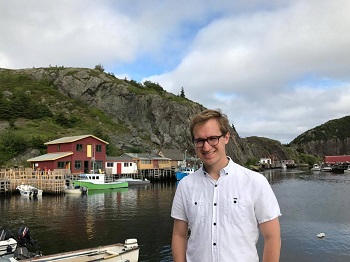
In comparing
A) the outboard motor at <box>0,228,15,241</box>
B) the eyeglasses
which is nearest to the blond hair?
the eyeglasses

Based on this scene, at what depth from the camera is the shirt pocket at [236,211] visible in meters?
3.22

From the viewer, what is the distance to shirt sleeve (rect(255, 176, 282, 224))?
10.4ft

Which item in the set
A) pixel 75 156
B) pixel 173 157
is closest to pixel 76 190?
pixel 75 156

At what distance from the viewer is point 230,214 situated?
3238mm

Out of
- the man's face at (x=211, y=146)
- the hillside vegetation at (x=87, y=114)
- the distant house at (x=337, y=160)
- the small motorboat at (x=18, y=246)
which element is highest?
the hillside vegetation at (x=87, y=114)

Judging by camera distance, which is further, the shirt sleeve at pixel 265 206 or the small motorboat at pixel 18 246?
the small motorboat at pixel 18 246

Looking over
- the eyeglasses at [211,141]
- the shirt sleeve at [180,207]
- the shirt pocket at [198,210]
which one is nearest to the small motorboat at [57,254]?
the shirt sleeve at [180,207]

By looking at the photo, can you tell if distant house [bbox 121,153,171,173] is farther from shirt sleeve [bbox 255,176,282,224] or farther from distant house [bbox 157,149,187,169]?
shirt sleeve [bbox 255,176,282,224]

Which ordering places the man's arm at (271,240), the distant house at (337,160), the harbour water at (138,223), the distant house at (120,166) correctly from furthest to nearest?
the distant house at (337,160) < the distant house at (120,166) < the harbour water at (138,223) < the man's arm at (271,240)

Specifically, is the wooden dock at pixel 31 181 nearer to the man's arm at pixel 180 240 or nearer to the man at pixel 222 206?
the man's arm at pixel 180 240

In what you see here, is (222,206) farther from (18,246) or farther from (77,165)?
(77,165)

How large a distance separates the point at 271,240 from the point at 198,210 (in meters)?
0.76

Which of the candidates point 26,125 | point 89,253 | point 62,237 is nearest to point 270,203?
point 89,253

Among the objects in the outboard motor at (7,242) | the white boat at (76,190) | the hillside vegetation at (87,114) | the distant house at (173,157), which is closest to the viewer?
the outboard motor at (7,242)
